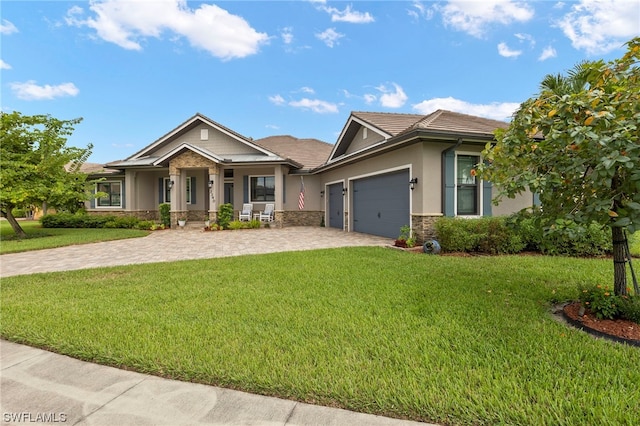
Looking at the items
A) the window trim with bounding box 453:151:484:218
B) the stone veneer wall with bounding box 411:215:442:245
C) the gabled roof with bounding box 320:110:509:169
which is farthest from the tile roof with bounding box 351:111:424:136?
the stone veneer wall with bounding box 411:215:442:245

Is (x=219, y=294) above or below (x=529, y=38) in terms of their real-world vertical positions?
below

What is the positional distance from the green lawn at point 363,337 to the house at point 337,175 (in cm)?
383

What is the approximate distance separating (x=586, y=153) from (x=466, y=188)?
6467 millimetres

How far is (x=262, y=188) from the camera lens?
1756 cm

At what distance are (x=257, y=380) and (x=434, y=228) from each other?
7.45m

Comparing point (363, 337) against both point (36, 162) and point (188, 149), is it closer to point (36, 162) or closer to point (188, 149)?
point (188, 149)

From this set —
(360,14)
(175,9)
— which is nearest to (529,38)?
(360,14)

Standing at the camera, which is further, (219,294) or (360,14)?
(360,14)

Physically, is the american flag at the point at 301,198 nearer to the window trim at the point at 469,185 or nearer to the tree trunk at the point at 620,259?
the window trim at the point at 469,185

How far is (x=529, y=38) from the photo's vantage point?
11969 millimetres

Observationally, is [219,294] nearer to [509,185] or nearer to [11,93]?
[509,185]

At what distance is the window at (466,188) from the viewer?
907cm

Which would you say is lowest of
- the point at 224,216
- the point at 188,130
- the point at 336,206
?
the point at 224,216

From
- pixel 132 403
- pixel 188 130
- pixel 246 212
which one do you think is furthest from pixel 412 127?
pixel 188 130
